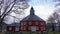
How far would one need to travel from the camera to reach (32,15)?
90.0 feet

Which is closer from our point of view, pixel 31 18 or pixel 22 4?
pixel 22 4

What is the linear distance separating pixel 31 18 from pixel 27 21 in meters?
1.02

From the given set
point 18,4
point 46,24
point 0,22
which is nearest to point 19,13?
point 18,4

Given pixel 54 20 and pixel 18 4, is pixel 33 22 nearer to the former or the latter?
pixel 54 20

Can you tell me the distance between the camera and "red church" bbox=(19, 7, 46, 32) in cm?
2442

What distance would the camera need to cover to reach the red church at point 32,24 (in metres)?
24.4

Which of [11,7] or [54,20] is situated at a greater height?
[11,7]

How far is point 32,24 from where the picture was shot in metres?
26.1

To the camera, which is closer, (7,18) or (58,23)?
(7,18)

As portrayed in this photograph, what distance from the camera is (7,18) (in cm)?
1742

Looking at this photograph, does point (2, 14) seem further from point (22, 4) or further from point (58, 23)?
point (58, 23)

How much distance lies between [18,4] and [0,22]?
103 inches

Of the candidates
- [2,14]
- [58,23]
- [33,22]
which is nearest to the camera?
[2,14]

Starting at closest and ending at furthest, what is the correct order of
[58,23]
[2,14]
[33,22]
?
[2,14]
[58,23]
[33,22]
